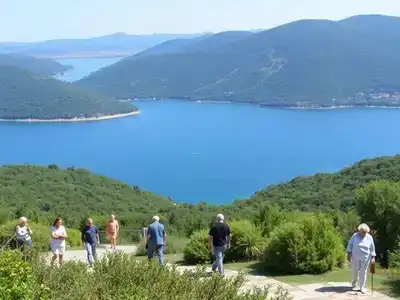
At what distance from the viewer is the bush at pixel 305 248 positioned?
357 inches

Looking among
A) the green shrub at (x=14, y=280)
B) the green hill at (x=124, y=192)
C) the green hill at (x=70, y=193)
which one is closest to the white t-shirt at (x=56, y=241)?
the green shrub at (x=14, y=280)

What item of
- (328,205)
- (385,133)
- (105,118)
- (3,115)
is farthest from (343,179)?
(3,115)

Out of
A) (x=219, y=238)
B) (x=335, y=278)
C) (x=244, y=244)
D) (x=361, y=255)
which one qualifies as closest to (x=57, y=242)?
(x=219, y=238)

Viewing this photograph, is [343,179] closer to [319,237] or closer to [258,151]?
[319,237]

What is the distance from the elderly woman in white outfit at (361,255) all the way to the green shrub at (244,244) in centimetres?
277

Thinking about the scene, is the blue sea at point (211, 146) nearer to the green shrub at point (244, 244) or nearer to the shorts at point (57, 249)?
the green shrub at point (244, 244)

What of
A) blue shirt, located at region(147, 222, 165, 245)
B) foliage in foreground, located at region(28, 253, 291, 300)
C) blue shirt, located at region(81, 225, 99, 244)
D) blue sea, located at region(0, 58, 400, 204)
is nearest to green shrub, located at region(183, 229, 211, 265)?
blue shirt, located at region(147, 222, 165, 245)

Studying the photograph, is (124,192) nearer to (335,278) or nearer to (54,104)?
(335,278)

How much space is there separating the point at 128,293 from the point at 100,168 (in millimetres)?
112035

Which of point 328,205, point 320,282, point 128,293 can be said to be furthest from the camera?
point 328,205

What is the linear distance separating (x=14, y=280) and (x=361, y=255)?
5131 mm

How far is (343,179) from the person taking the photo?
174 ft

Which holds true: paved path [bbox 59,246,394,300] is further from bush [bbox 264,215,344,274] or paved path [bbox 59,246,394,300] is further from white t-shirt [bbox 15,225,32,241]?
white t-shirt [bbox 15,225,32,241]

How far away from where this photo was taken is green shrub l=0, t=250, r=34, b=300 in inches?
157
